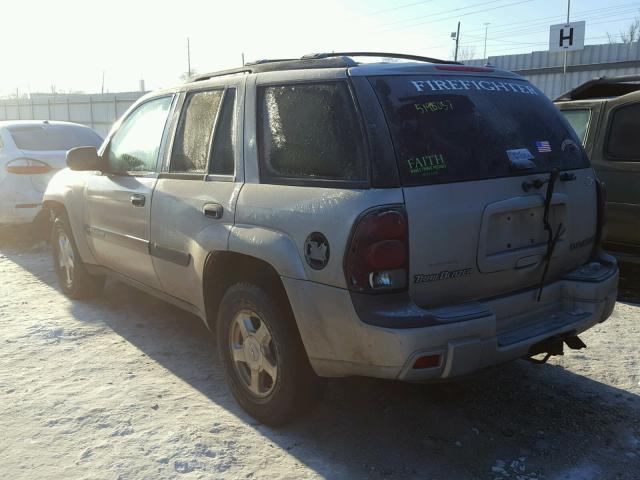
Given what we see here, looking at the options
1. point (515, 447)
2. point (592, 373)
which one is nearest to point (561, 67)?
point (592, 373)

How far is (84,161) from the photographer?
473cm

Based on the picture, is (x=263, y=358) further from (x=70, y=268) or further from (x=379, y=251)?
(x=70, y=268)

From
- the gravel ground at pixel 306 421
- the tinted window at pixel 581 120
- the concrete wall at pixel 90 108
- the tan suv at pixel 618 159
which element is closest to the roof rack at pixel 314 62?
the gravel ground at pixel 306 421

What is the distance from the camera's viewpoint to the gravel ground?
9.61ft

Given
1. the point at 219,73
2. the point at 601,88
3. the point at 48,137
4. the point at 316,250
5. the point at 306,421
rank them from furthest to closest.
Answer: the point at 48,137
the point at 601,88
the point at 219,73
the point at 306,421
the point at 316,250

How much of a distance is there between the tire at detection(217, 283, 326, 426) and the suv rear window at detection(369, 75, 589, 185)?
38.9 inches

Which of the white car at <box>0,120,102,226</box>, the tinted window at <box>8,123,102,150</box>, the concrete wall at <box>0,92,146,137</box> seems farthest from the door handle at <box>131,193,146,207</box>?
the concrete wall at <box>0,92,146,137</box>

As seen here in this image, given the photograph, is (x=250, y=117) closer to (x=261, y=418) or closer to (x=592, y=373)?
(x=261, y=418)

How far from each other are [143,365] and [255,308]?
1414 mm

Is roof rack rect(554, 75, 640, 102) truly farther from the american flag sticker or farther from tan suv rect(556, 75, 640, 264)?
the american flag sticker

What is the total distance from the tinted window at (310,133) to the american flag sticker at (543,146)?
109 centimetres

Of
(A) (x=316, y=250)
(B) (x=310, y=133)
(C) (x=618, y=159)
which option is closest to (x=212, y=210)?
(B) (x=310, y=133)

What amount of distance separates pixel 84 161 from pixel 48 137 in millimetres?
3771

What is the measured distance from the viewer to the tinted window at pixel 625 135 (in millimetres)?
5461
